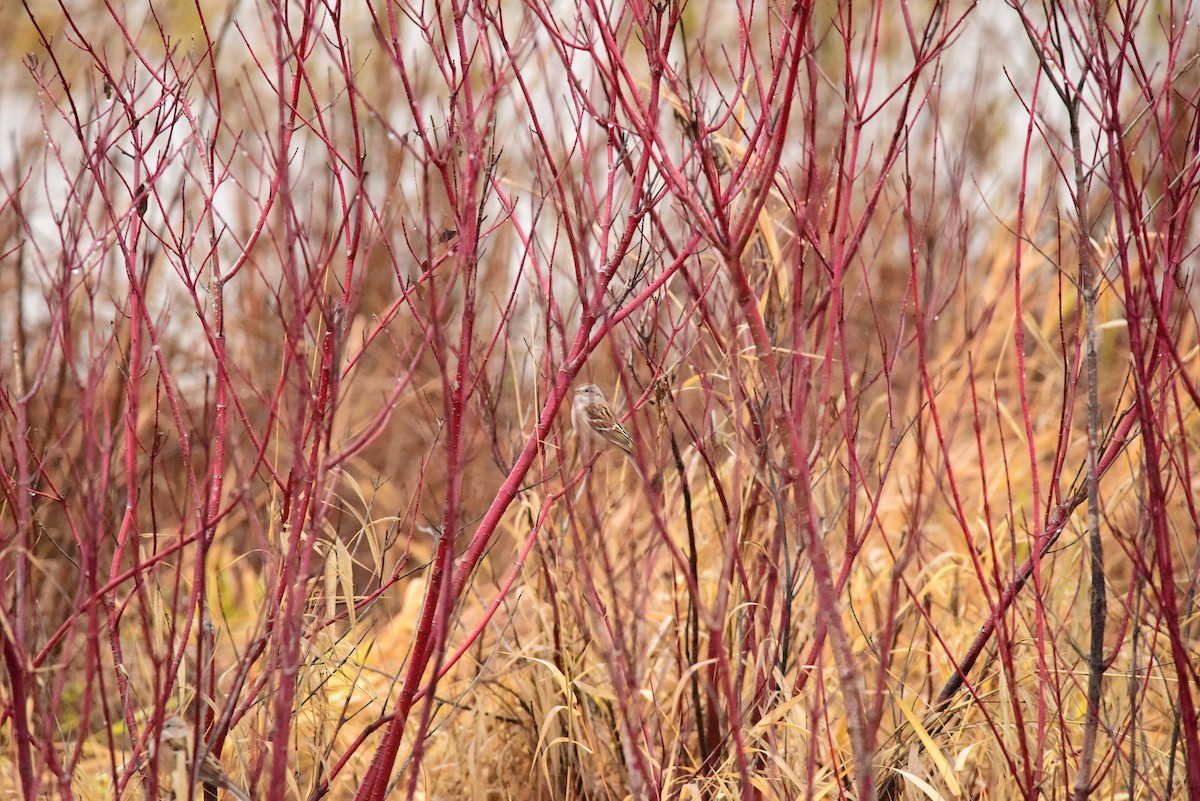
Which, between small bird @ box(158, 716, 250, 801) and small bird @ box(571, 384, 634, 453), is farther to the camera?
small bird @ box(571, 384, 634, 453)

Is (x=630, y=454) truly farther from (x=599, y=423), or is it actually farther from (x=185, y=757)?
(x=185, y=757)

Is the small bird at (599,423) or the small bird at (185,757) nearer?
the small bird at (185,757)

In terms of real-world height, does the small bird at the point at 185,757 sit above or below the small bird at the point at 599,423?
below

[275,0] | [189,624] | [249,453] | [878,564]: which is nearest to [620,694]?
[189,624]

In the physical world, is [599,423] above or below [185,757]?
above

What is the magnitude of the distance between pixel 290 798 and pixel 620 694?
1325 millimetres

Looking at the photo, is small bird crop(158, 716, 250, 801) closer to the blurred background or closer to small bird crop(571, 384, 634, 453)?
the blurred background

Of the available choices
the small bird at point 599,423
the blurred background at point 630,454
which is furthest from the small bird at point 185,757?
the small bird at point 599,423

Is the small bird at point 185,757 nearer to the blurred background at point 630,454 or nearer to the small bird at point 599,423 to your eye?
the blurred background at point 630,454

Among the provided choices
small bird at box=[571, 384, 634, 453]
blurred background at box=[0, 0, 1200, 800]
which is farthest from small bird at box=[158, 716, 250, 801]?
small bird at box=[571, 384, 634, 453]

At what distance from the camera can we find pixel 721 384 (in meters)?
3.58

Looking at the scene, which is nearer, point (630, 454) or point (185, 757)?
point (185, 757)

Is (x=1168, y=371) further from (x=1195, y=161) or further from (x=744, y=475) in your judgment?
(x=744, y=475)

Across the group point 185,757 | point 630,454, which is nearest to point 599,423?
point 630,454
